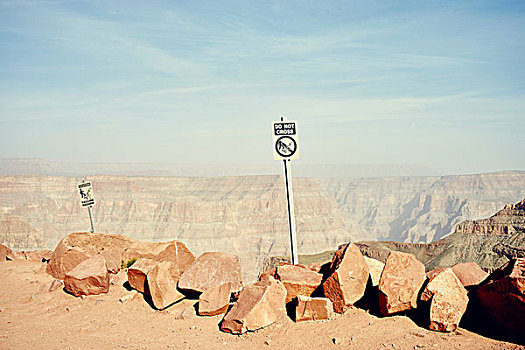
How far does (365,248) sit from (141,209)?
13587 cm

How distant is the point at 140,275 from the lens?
336 inches

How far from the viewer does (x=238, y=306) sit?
6.97 metres

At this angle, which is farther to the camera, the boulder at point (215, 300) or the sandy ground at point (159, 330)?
the boulder at point (215, 300)

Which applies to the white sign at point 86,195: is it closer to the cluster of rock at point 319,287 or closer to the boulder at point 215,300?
the cluster of rock at point 319,287

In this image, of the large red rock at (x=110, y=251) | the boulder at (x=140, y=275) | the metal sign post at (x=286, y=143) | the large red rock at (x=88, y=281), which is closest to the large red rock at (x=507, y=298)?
the metal sign post at (x=286, y=143)

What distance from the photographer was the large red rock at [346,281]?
6770 millimetres

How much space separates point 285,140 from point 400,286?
128 inches

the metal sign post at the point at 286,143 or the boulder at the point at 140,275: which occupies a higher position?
the metal sign post at the point at 286,143

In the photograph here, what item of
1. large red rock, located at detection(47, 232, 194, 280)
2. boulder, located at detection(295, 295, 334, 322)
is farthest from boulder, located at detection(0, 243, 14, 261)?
boulder, located at detection(295, 295, 334, 322)

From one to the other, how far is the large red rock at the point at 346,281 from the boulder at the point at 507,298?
1.71 metres

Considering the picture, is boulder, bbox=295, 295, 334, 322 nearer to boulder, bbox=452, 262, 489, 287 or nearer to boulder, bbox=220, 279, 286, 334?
boulder, bbox=220, 279, 286, 334

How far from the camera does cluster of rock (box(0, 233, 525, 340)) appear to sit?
5861 millimetres

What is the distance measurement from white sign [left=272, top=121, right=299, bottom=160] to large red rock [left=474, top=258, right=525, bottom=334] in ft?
12.4

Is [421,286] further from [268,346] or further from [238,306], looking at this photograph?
[238,306]
